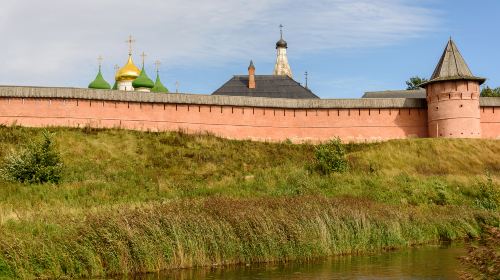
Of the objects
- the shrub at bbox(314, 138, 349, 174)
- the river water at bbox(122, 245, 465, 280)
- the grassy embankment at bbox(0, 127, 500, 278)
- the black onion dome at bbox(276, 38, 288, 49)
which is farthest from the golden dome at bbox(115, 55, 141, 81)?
the river water at bbox(122, 245, 465, 280)

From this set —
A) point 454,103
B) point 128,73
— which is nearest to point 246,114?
point 454,103

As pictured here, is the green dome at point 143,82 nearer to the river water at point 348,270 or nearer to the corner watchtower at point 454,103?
the corner watchtower at point 454,103

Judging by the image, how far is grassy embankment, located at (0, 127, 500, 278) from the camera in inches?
334

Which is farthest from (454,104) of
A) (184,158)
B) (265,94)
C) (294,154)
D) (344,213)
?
(344,213)

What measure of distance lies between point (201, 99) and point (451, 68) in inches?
398

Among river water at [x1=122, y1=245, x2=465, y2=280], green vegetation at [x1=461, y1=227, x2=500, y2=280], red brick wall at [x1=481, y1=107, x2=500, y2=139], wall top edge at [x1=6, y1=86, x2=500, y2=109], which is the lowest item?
river water at [x1=122, y1=245, x2=465, y2=280]

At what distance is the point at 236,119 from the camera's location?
2283cm

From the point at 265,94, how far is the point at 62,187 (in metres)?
14.8

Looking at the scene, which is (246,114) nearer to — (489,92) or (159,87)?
(159,87)

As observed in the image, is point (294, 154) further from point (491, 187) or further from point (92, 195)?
point (92, 195)

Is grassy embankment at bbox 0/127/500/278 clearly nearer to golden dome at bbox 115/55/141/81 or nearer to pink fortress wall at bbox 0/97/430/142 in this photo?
pink fortress wall at bbox 0/97/430/142

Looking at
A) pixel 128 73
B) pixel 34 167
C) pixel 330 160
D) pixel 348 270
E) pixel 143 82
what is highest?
pixel 128 73

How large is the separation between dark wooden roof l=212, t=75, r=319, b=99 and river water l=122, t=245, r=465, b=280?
17913 mm

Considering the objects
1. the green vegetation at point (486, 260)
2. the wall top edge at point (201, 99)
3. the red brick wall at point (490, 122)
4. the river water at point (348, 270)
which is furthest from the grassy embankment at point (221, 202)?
the green vegetation at point (486, 260)
